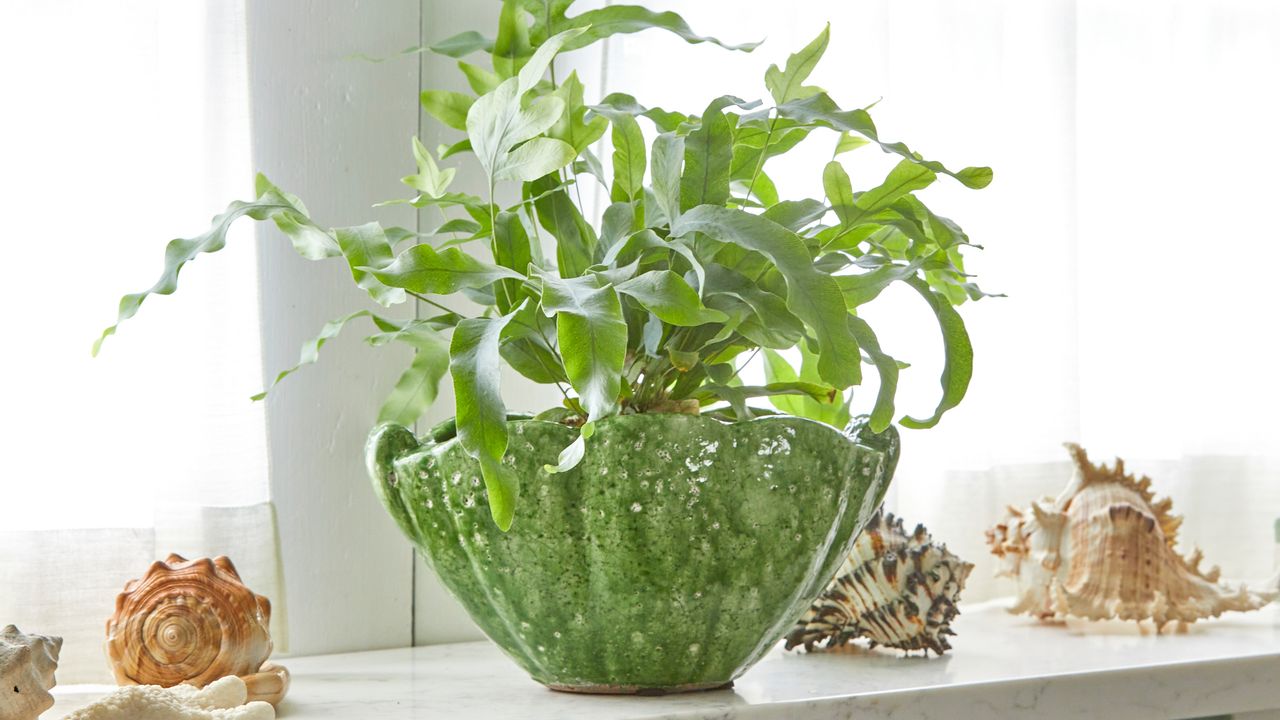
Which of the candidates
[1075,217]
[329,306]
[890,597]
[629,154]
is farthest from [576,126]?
[1075,217]

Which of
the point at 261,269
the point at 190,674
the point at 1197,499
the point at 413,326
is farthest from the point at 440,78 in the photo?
the point at 1197,499

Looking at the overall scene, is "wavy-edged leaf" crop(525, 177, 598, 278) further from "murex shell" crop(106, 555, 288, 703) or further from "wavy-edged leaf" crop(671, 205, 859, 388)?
"murex shell" crop(106, 555, 288, 703)

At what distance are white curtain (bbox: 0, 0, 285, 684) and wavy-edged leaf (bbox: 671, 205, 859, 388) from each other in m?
0.51

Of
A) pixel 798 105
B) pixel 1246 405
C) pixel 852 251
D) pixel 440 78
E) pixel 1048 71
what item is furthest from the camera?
pixel 1246 405

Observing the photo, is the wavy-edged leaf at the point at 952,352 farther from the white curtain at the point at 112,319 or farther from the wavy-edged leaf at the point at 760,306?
the white curtain at the point at 112,319

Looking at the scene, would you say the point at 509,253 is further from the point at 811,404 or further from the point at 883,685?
the point at 883,685

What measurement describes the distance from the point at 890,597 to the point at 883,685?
176mm

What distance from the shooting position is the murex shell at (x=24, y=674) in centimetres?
60

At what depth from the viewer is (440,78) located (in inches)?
43.2

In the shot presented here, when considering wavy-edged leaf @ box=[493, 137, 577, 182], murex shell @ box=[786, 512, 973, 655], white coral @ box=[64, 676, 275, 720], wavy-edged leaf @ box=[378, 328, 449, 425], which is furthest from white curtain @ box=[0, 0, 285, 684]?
murex shell @ box=[786, 512, 973, 655]

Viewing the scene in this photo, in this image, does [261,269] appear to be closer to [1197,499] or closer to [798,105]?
[798,105]

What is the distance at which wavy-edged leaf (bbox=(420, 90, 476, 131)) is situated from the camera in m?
0.86

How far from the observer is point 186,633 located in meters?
0.74

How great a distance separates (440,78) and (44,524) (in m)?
0.53
